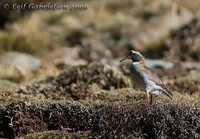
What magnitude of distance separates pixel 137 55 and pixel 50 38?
14.9 m

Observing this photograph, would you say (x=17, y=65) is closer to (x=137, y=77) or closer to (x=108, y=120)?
(x=137, y=77)

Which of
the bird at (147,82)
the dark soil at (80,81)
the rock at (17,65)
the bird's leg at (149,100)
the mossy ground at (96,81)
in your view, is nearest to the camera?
the mossy ground at (96,81)

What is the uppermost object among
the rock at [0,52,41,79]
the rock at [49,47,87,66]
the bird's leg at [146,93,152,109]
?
the bird's leg at [146,93,152,109]

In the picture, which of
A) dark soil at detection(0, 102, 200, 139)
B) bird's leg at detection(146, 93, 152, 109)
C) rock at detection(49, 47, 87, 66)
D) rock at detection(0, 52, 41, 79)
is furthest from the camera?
rock at detection(49, 47, 87, 66)

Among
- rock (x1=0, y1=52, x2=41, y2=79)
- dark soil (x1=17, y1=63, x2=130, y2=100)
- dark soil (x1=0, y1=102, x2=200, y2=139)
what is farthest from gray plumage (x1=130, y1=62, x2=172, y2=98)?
rock (x1=0, y1=52, x2=41, y2=79)

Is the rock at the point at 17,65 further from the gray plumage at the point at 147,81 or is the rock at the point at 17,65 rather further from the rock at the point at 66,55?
the gray plumage at the point at 147,81

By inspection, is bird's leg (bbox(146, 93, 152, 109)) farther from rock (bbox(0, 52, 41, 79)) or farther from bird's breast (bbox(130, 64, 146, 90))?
rock (bbox(0, 52, 41, 79))

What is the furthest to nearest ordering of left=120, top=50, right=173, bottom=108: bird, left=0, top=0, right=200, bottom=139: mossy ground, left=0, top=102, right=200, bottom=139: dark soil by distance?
left=120, top=50, right=173, bottom=108: bird, left=0, top=0, right=200, bottom=139: mossy ground, left=0, top=102, right=200, bottom=139: dark soil


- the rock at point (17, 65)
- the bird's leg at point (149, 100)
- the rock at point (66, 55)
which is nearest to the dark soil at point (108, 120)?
the bird's leg at point (149, 100)

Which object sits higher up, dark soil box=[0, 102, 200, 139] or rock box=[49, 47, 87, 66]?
dark soil box=[0, 102, 200, 139]

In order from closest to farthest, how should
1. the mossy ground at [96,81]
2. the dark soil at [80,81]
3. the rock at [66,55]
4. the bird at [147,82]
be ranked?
1. the mossy ground at [96,81]
2. the bird at [147,82]
3. the dark soil at [80,81]
4. the rock at [66,55]

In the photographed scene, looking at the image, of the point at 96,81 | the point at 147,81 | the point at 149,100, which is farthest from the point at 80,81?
the point at 149,100

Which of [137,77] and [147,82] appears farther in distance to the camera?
[137,77]

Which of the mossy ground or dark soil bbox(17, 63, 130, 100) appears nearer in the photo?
the mossy ground
